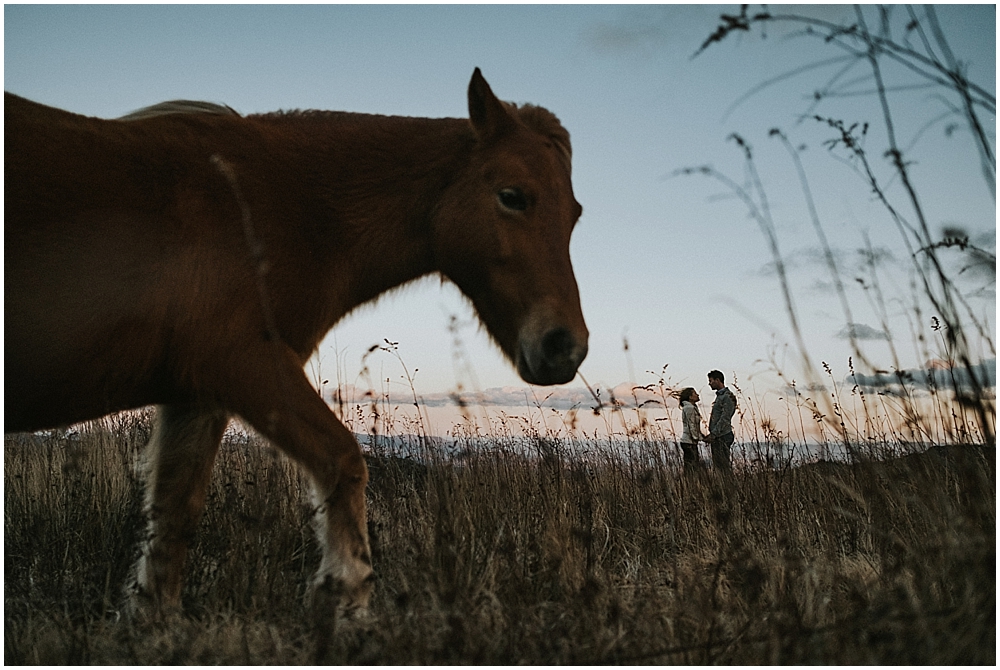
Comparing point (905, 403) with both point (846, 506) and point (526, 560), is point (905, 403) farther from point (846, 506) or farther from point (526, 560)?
point (526, 560)

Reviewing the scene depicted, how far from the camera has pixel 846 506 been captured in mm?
4223

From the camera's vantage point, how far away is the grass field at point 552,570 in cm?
214

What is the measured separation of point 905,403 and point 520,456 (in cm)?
257

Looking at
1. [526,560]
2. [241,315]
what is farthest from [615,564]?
[241,315]

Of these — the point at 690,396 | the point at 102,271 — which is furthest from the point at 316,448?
the point at 690,396

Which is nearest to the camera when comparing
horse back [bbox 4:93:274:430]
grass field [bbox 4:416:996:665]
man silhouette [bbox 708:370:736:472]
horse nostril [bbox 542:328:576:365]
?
grass field [bbox 4:416:996:665]

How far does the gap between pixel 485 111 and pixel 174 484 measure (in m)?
2.14

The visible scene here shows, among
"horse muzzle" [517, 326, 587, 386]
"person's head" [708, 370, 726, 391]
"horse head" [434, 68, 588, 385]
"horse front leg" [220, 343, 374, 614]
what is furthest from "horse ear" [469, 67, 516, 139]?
"person's head" [708, 370, 726, 391]

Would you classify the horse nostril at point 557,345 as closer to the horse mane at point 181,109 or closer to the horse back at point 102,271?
the horse back at point 102,271

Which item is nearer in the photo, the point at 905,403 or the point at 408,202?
the point at 408,202

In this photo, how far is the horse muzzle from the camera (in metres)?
2.79

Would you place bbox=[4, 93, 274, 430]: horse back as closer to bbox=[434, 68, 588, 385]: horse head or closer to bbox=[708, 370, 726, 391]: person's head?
bbox=[434, 68, 588, 385]: horse head

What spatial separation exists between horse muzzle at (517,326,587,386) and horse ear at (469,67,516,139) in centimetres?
95

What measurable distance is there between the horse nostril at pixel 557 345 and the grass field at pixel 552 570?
0.77m
